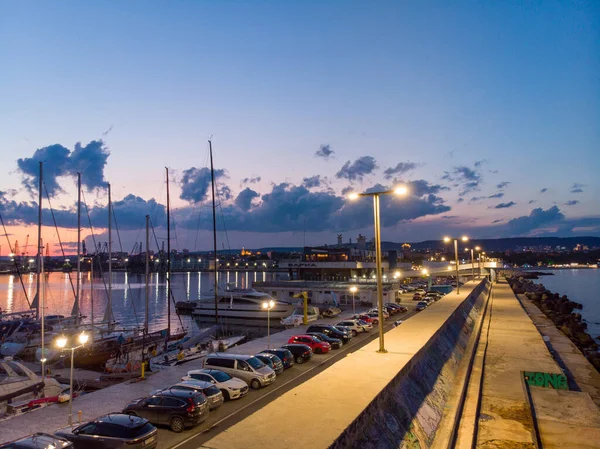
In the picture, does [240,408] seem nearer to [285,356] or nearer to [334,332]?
[285,356]

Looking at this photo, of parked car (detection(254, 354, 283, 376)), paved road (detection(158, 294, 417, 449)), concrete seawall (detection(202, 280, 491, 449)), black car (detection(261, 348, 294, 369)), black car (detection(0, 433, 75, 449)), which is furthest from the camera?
black car (detection(261, 348, 294, 369))

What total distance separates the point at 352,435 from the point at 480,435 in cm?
818

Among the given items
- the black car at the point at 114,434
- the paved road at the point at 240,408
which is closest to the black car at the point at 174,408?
the paved road at the point at 240,408

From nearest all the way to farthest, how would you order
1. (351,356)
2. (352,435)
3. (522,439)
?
(352,435) → (522,439) → (351,356)

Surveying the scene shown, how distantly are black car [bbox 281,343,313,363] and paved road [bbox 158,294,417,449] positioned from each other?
1.29ft

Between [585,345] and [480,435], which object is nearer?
[480,435]

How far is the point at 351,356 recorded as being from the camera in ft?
56.3

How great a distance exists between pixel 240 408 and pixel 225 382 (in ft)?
5.52

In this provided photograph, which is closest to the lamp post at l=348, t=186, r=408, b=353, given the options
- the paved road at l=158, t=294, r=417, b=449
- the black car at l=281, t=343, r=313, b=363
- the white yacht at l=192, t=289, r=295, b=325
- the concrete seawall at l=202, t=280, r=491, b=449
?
the concrete seawall at l=202, t=280, r=491, b=449

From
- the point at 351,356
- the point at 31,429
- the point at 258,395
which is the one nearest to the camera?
the point at 31,429

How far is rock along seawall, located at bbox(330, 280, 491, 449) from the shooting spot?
9766mm

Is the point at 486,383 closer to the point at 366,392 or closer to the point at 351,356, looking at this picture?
the point at 351,356

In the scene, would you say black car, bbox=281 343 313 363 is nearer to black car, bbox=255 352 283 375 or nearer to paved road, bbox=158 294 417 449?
paved road, bbox=158 294 417 449

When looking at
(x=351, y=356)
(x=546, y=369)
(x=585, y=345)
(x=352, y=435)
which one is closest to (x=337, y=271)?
(x=585, y=345)
